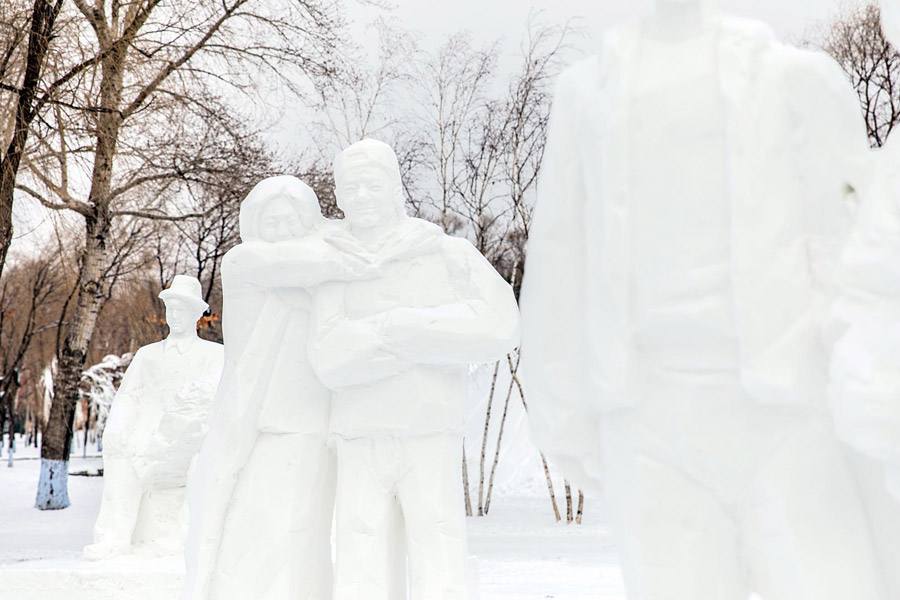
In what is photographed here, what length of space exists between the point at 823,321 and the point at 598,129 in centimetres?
64

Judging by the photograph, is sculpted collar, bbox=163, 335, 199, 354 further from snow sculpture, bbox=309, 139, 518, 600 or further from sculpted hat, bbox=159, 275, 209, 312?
snow sculpture, bbox=309, 139, 518, 600

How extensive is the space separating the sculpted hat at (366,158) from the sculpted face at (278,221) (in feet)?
0.99

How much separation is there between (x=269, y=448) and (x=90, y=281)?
8.04m

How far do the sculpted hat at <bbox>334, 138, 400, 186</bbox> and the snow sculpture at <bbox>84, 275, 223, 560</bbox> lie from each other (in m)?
2.98

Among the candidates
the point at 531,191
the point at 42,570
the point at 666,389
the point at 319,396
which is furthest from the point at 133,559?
the point at 531,191

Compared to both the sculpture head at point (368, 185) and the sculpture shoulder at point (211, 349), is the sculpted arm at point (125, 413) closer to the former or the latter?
the sculpture shoulder at point (211, 349)

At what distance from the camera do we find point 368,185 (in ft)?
14.0

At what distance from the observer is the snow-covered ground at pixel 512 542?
24.8 ft

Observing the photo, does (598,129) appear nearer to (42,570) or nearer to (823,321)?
(823,321)

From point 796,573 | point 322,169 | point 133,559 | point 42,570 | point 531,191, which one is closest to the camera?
point 796,573

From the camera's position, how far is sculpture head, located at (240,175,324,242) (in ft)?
14.8

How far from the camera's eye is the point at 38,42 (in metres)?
9.27

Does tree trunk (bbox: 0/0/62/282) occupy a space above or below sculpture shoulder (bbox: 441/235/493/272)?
above

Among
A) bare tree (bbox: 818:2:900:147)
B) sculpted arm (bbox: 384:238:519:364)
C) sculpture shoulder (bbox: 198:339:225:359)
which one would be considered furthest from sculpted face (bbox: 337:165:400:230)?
Result: bare tree (bbox: 818:2:900:147)
